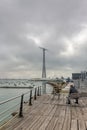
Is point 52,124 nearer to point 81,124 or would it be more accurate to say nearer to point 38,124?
point 38,124

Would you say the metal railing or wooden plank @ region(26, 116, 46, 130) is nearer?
wooden plank @ region(26, 116, 46, 130)

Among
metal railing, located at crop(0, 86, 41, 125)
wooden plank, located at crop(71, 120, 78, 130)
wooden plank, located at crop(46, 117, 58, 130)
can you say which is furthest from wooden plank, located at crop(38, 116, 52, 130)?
metal railing, located at crop(0, 86, 41, 125)

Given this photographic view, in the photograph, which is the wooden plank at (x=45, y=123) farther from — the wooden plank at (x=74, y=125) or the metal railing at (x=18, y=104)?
the metal railing at (x=18, y=104)

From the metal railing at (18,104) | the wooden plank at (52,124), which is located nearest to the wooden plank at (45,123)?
the wooden plank at (52,124)

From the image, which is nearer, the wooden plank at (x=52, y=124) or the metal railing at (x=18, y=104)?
the wooden plank at (x=52, y=124)

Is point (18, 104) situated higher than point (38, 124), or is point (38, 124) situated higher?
point (18, 104)

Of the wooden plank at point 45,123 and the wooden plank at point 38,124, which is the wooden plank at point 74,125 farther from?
the wooden plank at point 38,124

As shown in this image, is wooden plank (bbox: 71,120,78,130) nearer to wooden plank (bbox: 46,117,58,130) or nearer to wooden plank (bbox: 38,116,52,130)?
wooden plank (bbox: 46,117,58,130)

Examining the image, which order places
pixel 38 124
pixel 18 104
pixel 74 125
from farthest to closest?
1. pixel 18 104
2. pixel 38 124
3. pixel 74 125

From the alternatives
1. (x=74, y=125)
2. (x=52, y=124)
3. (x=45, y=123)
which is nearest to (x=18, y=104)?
(x=45, y=123)

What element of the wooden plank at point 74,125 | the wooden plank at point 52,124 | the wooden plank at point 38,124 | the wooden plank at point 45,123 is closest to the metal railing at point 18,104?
the wooden plank at point 38,124

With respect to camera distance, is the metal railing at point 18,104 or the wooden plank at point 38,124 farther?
the metal railing at point 18,104

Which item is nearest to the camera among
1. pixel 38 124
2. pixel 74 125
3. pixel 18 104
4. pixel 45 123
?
pixel 74 125

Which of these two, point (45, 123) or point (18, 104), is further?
point (18, 104)
